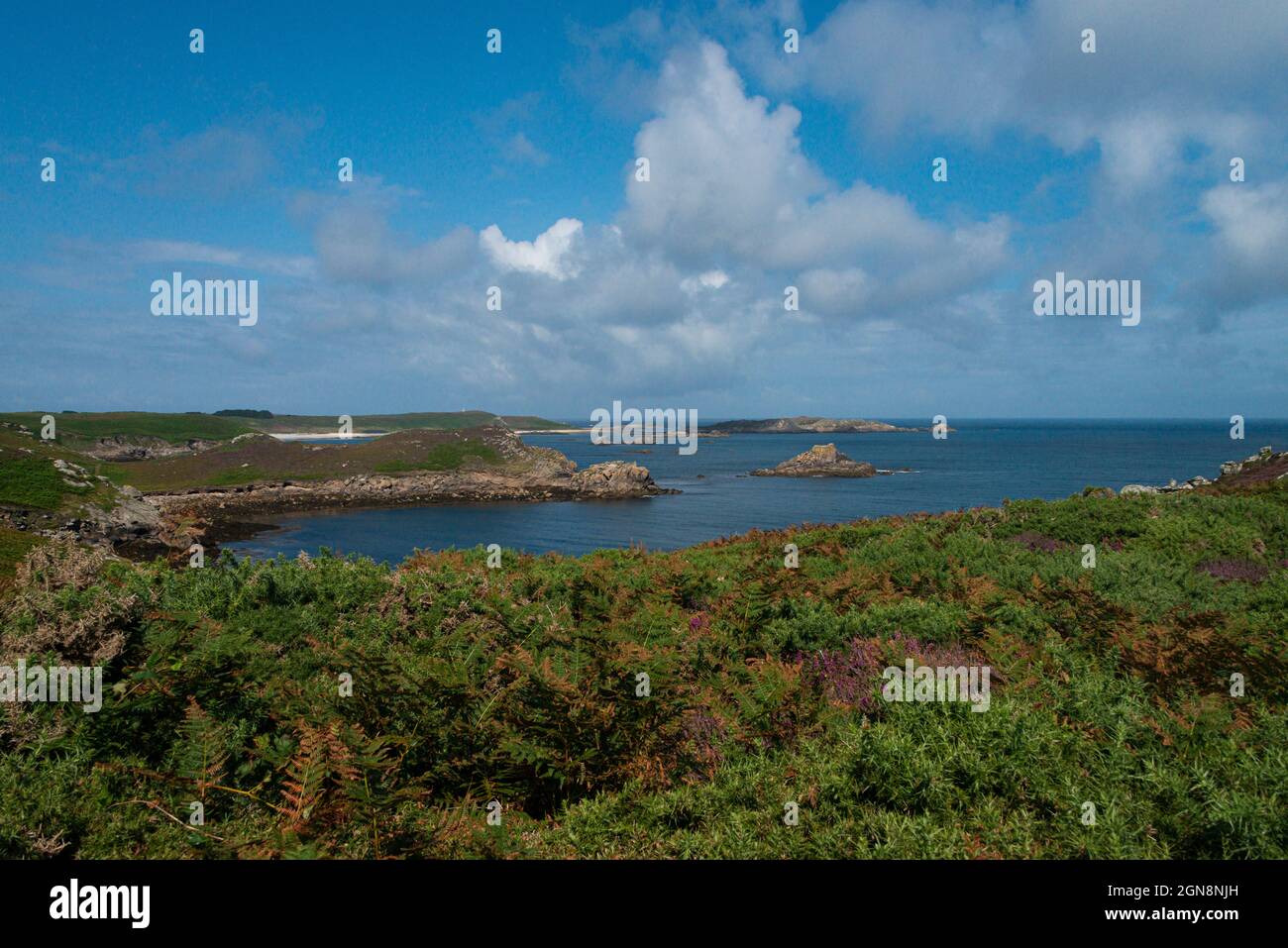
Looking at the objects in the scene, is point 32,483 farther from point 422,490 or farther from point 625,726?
point 625,726

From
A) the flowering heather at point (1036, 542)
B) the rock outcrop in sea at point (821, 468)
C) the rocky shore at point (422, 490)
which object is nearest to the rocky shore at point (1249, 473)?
the flowering heather at point (1036, 542)

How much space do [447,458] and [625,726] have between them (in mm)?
99850

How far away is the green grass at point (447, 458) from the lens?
9612 centimetres

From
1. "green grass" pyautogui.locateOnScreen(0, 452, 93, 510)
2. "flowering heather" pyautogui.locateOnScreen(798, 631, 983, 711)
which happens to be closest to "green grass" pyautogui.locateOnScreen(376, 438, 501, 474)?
"green grass" pyautogui.locateOnScreen(0, 452, 93, 510)

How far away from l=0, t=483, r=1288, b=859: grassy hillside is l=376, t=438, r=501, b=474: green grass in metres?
89.6

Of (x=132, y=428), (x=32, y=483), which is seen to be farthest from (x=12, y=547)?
(x=132, y=428)

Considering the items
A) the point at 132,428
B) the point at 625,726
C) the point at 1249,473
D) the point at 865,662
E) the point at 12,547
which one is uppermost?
the point at 132,428

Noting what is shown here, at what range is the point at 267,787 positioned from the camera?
595 cm

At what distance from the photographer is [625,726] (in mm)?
6375

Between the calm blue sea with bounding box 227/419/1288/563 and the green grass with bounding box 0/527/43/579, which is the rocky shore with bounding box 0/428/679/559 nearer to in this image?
the calm blue sea with bounding box 227/419/1288/563

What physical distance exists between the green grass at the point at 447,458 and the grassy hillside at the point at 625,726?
89.6 metres

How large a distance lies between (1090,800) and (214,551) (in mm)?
57548

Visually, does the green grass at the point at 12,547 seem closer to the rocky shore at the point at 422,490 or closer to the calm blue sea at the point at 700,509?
the calm blue sea at the point at 700,509
